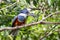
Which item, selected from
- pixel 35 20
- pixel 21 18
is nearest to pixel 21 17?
pixel 21 18

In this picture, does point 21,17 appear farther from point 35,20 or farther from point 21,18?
point 35,20

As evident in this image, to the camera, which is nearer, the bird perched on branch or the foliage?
the foliage

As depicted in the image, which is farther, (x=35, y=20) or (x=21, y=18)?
(x=21, y=18)

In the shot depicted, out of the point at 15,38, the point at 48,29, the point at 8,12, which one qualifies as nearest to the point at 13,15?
the point at 8,12

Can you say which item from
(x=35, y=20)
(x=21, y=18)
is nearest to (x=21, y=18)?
(x=21, y=18)

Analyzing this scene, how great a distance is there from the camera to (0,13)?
8.11 feet

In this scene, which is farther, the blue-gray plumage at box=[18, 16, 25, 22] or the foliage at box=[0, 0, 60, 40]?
the blue-gray plumage at box=[18, 16, 25, 22]

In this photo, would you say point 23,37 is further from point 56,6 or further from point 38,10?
point 56,6

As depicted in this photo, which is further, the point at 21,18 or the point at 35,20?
the point at 21,18

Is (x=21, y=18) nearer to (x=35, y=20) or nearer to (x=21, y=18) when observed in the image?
(x=21, y=18)

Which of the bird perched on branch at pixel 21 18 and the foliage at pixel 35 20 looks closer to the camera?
the foliage at pixel 35 20

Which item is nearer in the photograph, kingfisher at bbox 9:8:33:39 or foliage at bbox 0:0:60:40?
foliage at bbox 0:0:60:40

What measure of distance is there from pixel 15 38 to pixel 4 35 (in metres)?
0.23

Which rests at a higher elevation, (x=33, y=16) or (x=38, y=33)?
(x=33, y=16)
